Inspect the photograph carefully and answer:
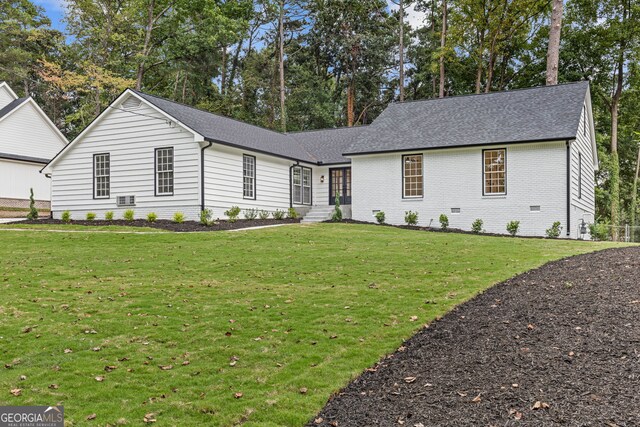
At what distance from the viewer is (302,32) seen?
138ft

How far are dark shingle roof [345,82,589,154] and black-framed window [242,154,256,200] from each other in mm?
4079

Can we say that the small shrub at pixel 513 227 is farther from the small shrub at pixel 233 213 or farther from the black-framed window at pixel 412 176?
the small shrub at pixel 233 213

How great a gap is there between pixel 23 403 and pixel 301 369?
256cm

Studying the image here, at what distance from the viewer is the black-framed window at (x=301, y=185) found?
79.5ft

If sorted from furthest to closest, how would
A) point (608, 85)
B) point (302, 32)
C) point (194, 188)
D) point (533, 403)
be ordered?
point (302, 32), point (608, 85), point (194, 188), point (533, 403)

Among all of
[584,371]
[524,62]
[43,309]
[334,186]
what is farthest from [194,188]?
[524,62]

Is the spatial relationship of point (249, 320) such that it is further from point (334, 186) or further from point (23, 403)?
point (334, 186)

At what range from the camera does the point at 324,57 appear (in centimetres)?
4241

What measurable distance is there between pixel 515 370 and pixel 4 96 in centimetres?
3575

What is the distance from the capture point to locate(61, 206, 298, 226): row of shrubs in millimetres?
18852

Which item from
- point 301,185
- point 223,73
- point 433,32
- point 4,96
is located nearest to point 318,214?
point 301,185

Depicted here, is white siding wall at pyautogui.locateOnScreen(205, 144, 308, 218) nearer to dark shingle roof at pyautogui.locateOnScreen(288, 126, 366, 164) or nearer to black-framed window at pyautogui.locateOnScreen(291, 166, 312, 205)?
black-framed window at pyautogui.locateOnScreen(291, 166, 312, 205)

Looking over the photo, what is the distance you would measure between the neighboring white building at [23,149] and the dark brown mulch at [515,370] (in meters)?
29.0

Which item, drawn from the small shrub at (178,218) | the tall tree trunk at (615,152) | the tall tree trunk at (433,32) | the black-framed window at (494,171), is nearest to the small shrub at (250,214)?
the small shrub at (178,218)
